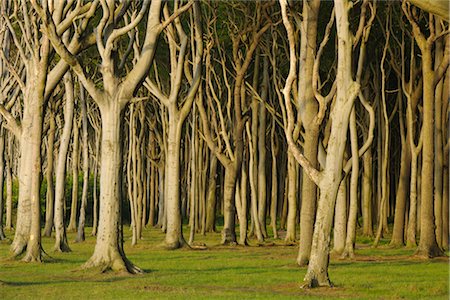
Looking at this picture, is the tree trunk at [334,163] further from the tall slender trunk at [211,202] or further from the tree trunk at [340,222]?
the tall slender trunk at [211,202]

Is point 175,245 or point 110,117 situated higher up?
point 110,117

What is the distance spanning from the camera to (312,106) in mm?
26953

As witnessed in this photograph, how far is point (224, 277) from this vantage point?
23516 mm

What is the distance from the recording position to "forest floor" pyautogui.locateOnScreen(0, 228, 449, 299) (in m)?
19.5

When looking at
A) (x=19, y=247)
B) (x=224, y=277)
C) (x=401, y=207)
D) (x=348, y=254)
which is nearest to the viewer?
(x=224, y=277)

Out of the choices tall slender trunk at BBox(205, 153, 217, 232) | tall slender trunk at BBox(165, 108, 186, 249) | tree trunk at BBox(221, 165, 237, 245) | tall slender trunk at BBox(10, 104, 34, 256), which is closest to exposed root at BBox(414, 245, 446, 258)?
tall slender trunk at BBox(165, 108, 186, 249)

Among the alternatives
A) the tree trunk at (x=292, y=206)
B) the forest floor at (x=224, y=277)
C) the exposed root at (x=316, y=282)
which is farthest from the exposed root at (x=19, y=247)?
the tree trunk at (x=292, y=206)

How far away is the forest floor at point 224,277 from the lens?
64.1 feet

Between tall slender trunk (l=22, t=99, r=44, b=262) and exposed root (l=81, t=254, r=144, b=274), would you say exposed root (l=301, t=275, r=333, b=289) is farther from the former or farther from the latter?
tall slender trunk (l=22, t=99, r=44, b=262)

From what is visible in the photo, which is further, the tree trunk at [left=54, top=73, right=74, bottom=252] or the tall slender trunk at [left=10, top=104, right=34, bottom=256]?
the tree trunk at [left=54, top=73, right=74, bottom=252]

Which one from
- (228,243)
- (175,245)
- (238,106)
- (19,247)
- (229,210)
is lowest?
(228,243)

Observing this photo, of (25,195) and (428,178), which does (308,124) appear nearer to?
(428,178)

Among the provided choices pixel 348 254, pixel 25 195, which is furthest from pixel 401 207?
pixel 25 195

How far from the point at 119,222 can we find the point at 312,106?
6.51 meters
